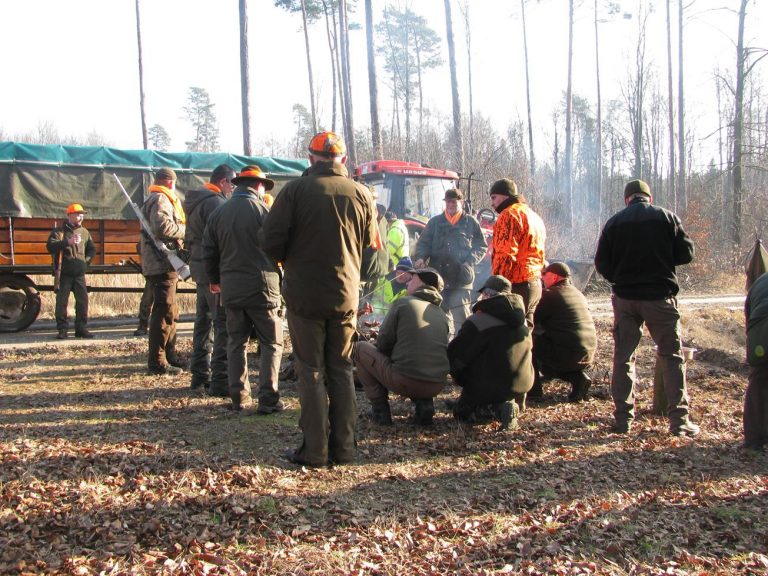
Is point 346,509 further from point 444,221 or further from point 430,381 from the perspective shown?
point 444,221

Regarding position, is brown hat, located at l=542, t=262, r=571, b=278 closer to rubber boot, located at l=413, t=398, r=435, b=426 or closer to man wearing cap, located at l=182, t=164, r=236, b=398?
rubber boot, located at l=413, t=398, r=435, b=426

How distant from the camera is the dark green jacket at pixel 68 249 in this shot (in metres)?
10.7

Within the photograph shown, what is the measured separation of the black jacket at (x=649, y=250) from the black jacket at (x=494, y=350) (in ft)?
3.17

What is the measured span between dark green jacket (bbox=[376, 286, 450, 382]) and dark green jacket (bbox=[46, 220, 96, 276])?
709 cm

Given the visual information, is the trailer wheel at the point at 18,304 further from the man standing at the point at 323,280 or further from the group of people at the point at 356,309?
the man standing at the point at 323,280

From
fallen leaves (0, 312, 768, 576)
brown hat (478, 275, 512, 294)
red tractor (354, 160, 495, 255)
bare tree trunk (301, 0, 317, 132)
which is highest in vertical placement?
bare tree trunk (301, 0, 317, 132)

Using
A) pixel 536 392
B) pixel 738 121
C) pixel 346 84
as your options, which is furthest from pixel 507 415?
pixel 346 84

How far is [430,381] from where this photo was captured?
5.60m

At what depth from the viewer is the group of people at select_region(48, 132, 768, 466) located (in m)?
4.59

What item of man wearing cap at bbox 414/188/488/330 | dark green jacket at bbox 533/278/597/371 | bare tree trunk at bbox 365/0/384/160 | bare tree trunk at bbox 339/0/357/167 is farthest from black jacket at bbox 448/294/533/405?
bare tree trunk at bbox 339/0/357/167

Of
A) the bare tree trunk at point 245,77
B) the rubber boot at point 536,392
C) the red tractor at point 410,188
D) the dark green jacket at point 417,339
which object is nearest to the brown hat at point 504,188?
the dark green jacket at point 417,339

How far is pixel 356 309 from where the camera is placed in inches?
189

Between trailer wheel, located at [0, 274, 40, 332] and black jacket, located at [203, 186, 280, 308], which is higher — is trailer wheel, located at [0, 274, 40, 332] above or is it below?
below

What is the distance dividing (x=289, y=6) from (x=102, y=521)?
107ft
